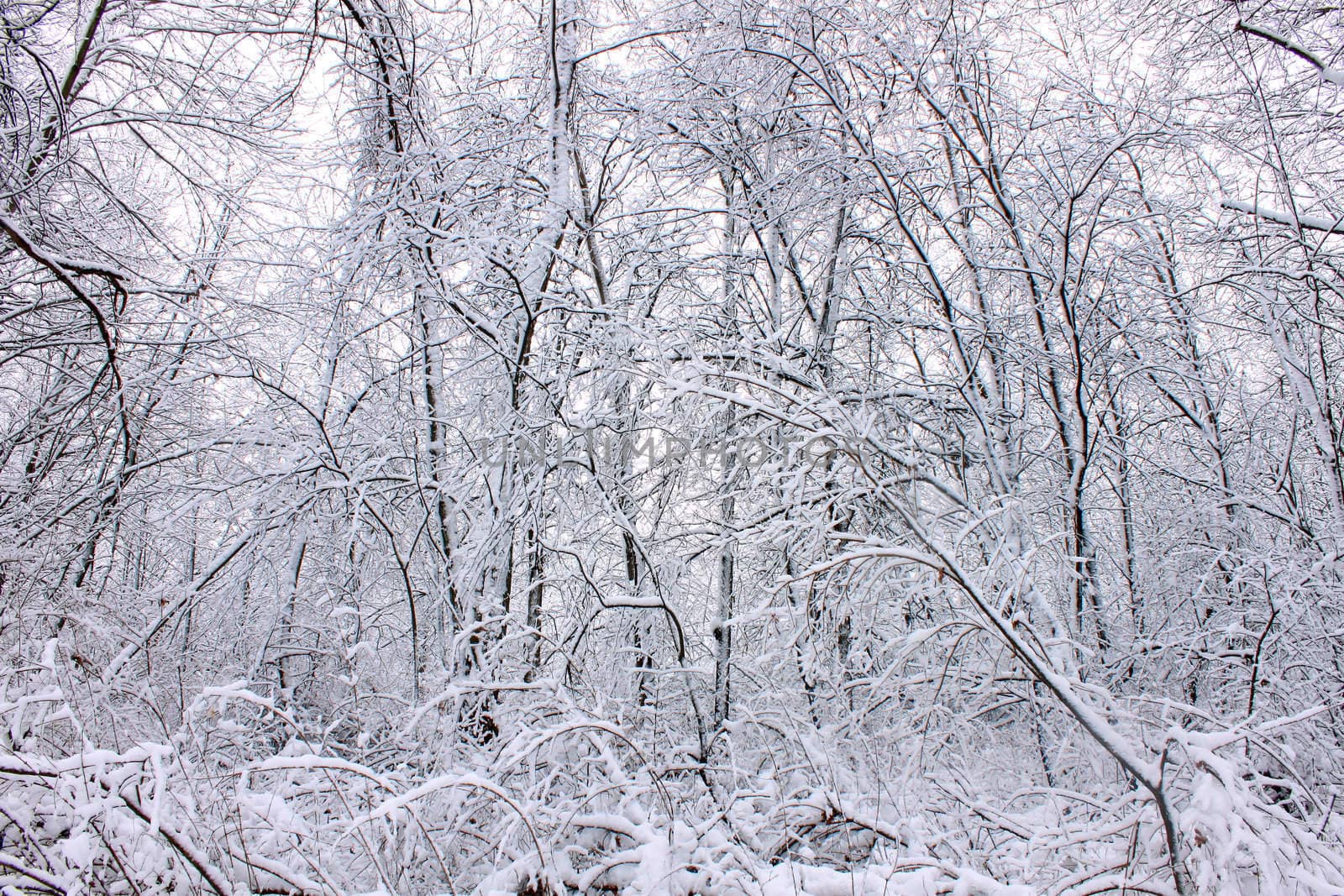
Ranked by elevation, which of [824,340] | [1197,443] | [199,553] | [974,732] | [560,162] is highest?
[560,162]

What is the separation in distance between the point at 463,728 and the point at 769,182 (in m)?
3.95

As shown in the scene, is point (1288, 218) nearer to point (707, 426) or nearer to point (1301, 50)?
point (1301, 50)

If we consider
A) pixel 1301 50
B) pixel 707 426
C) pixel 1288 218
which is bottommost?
pixel 707 426

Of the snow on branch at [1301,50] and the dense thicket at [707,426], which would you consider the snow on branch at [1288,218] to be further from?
the snow on branch at [1301,50]

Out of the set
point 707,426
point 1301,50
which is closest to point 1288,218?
point 1301,50

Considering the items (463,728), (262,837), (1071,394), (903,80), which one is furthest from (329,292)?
(1071,394)

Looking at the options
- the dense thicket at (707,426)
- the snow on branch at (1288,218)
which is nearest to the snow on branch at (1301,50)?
the dense thicket at (707,426)

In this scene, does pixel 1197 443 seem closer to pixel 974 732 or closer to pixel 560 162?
pixel 974 732

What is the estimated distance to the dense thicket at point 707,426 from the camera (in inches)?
106

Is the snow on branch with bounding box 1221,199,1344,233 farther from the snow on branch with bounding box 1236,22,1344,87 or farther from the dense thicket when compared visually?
the snow on branch with bounding box 1236,22,1344,87

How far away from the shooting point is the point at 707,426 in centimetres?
396

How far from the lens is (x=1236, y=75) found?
4.36 metres

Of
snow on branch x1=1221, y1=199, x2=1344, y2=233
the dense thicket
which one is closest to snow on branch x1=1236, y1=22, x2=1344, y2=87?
the dense thicket

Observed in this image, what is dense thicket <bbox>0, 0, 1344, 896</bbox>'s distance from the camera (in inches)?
106
